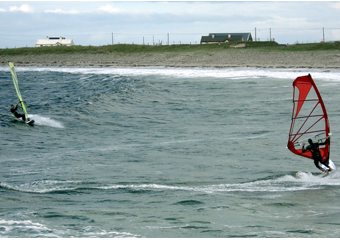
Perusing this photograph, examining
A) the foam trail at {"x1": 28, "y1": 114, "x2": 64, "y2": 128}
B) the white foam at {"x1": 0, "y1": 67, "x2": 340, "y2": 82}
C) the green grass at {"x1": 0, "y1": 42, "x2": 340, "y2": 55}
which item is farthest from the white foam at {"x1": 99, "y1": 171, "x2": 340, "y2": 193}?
the green grass at {"x1": 0, "y1": 42, "x2": 340, "y2": 55}

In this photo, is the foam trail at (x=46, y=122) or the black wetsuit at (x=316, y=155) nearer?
the black wetsuit at (x=316, y=155)

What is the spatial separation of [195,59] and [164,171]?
1351 inches

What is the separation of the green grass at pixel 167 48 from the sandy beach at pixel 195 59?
5.75ft

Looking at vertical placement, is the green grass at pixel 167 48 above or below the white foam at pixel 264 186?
above

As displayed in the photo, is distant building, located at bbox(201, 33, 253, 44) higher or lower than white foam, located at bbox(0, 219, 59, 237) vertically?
higher

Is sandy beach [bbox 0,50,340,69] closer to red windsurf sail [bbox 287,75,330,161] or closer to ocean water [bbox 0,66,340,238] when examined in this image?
ocean water [bbox 0,66,340,238]

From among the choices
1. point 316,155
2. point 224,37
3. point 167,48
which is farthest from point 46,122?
point 224,37

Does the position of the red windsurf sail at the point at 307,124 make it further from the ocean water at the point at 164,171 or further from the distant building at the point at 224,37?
the distant building at the point at 224,37

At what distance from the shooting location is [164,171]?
38.3ft

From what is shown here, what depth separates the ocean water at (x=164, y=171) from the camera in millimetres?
7871

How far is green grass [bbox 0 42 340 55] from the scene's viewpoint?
150 feet

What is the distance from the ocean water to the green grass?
2238cm

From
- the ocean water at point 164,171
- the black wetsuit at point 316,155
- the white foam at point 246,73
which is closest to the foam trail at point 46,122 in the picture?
the ocean water at point 164,171

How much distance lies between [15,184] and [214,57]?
118ft
